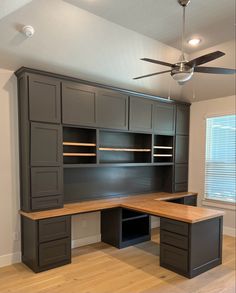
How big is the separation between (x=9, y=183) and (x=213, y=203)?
149 inches

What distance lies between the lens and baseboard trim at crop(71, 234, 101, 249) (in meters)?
3.98

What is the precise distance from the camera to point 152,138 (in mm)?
4672

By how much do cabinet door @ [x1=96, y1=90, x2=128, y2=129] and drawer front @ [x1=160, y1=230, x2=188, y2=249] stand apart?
185 cm

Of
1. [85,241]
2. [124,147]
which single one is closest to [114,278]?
[85,241]

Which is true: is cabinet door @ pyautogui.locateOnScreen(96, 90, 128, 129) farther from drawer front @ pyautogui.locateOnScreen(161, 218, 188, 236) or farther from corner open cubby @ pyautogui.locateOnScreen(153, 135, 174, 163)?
drawer front @ pyautogui.locateOnScreen(161, 218, 188, 236)

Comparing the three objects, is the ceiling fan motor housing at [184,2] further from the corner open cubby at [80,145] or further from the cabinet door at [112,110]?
the corner open cubby at [80,145]

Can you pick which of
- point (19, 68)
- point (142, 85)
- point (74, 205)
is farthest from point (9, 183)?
point (142, 85)

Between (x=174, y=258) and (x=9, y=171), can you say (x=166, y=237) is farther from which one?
(x=9, y=171)

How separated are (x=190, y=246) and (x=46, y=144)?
2.28m

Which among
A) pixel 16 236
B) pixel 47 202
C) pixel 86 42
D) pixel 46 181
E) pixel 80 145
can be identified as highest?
pixel 86 42

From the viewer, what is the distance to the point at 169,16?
9.78ft

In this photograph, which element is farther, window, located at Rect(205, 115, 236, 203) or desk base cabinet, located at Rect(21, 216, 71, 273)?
window, located at Rect(205, 115, 236, 203)

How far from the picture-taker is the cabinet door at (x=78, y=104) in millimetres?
3523

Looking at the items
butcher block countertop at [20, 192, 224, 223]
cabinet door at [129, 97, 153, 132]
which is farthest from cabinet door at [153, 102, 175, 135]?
butcher block countertop at [20, 192, 224, 223]
